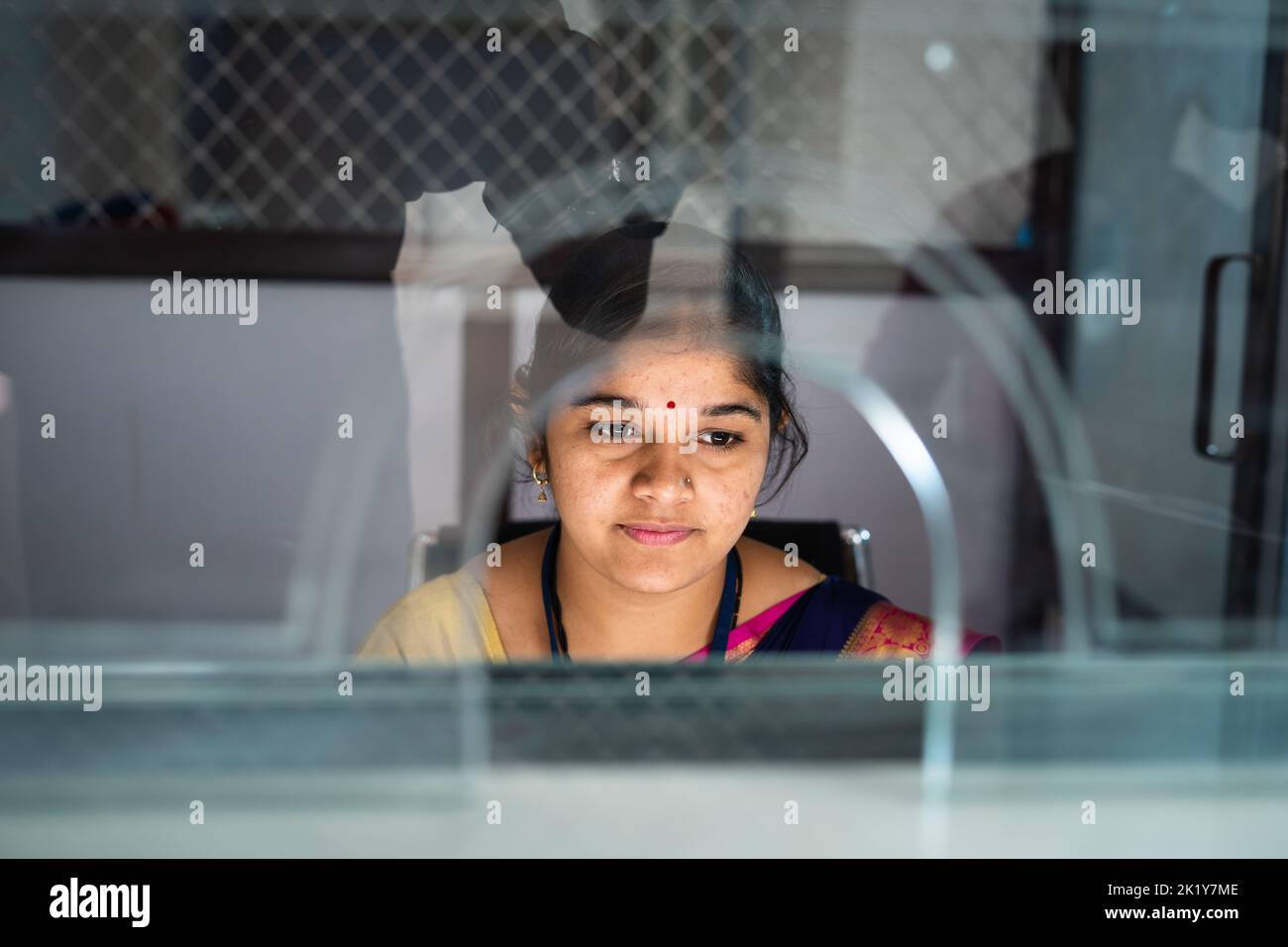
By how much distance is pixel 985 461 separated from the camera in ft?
6.51

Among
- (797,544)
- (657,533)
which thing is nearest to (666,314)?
(657,533)

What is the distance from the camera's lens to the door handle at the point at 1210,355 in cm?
159

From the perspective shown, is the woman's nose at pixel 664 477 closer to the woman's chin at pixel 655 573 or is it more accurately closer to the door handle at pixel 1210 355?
the woman's chin at pixel 655 573

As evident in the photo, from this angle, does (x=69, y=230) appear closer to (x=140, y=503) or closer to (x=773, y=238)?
(x=140, y=503)

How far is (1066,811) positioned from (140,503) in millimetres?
1480

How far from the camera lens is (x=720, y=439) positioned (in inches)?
30.3

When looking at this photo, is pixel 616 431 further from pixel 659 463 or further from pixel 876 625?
pixel 876 625

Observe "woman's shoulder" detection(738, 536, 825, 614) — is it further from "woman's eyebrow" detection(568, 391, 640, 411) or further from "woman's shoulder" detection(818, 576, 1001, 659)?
"woman's eyebrow" detection(568, 391, 640, 411)

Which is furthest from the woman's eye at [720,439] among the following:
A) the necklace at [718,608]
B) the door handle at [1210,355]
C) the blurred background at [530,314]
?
the door handle at [1210,355]

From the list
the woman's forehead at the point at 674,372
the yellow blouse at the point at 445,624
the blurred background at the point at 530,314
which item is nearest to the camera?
the woman's forehead at the point at 674,372

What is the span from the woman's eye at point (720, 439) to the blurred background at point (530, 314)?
0.40 metres

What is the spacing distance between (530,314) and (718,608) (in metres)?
0.45

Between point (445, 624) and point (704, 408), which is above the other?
point (704, 408)
